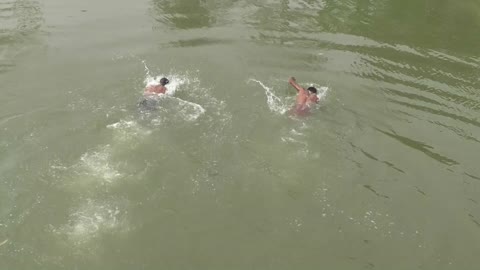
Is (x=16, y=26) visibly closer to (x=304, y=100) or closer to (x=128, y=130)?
(x=128, y=130)

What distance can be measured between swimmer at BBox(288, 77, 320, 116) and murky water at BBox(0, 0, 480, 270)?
25 centimetres

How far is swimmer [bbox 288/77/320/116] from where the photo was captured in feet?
44.6

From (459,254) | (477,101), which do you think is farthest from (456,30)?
(459,254)

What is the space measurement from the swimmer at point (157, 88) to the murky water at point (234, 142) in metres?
0.32

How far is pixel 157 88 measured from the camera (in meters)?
13.8

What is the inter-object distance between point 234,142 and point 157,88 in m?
2.90

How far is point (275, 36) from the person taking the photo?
1738 cm

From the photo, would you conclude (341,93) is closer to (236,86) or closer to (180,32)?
(236,86)

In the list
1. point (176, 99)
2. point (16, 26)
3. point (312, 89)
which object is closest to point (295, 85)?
point (312, 89)

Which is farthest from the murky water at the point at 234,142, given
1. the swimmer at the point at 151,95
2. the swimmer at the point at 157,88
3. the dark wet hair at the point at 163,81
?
the dark wet hair at the point at 163,81

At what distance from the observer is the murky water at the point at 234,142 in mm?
10258

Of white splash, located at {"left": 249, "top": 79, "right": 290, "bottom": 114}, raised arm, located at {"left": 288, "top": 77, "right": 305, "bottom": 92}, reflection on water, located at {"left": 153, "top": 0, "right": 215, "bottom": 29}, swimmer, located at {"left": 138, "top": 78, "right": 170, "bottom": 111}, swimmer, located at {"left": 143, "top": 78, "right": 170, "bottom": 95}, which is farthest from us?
reflection on water, located at {"left": 153, "top": 0, "right": 215, "bottom": 29}

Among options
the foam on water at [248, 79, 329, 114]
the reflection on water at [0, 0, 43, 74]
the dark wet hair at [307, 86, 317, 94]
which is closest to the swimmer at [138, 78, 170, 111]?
the foam on water at [248, 79, 329, 114]

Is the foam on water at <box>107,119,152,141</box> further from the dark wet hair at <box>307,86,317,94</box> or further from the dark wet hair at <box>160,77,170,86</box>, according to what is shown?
the dark wet hair at <box>307,86,317,94</box>
